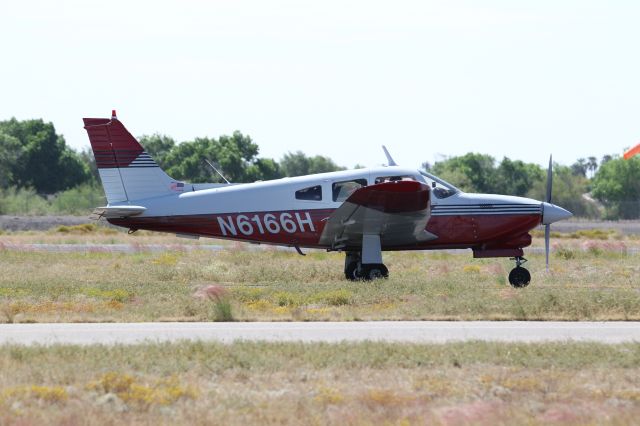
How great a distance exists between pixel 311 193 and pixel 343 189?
0.68m

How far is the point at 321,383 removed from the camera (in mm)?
10203

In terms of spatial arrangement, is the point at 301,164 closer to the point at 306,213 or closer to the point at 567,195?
the point at 567,195

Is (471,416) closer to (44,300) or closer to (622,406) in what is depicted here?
(622,406)

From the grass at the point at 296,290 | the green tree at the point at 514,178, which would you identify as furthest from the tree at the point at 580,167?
the grass at the point at 296,290

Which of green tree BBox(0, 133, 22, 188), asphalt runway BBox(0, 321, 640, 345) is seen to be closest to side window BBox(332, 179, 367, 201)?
asphalt runway BBox(0, 321, 640, 345)

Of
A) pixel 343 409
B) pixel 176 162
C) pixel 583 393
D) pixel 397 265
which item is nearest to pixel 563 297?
pixel 583 393

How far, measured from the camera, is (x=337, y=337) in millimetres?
13477

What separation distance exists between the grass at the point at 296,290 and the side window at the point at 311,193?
1747 millimetres

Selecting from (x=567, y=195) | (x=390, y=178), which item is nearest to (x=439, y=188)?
(x=390, y=178)

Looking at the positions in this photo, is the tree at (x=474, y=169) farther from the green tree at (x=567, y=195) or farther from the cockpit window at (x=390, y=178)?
the cockpit window at (x=390, y=178)

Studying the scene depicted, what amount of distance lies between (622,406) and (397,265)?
59.6 feet

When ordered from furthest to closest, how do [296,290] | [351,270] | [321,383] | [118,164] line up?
[351,270]
[118,164]
[296,290]
[321,383]

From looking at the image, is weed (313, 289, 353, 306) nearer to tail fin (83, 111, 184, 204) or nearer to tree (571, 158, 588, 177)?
tail fin (83, 111, 184, 204)

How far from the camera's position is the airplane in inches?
835
